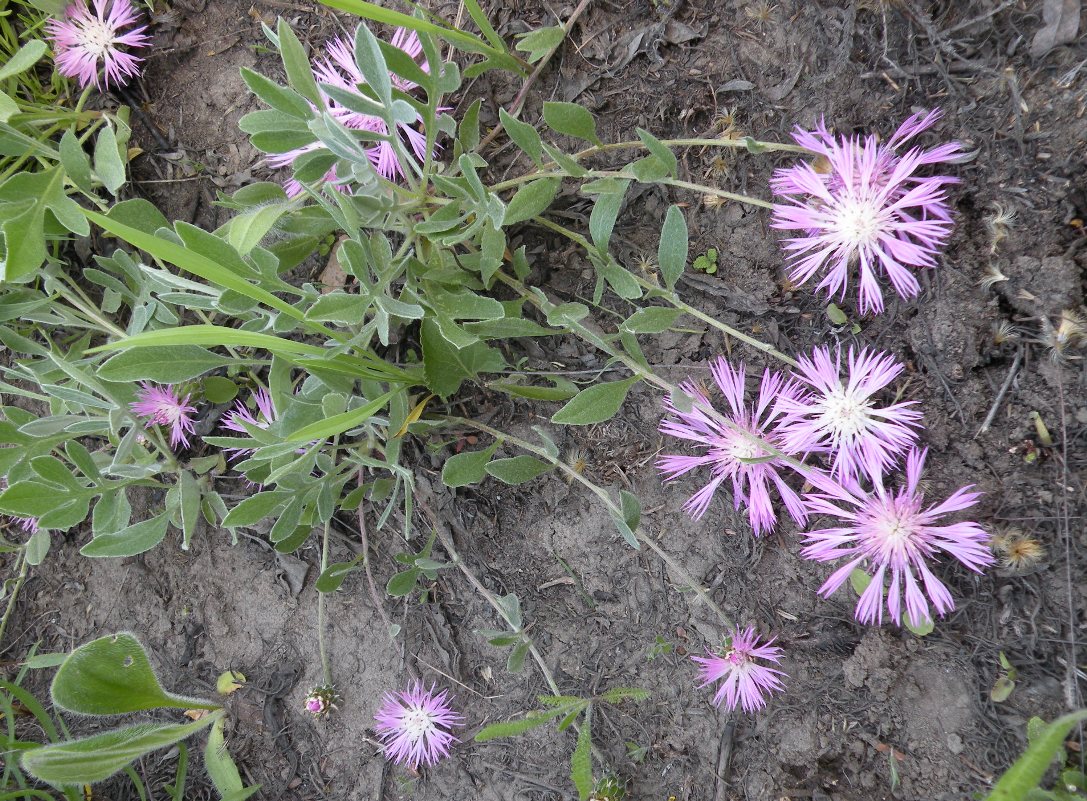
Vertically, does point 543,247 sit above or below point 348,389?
above

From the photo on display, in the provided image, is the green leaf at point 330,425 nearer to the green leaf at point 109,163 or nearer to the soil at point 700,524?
the soil at point 700,524

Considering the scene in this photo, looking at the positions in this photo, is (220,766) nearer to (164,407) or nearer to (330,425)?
(164,407)

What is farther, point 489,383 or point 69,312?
point 69,312

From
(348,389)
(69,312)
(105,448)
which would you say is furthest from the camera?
(105,448)

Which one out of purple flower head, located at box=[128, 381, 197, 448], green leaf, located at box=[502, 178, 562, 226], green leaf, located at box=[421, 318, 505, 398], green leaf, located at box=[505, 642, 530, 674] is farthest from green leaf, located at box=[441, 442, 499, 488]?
purple flower head, located at box=[128, 381, 197, 448]

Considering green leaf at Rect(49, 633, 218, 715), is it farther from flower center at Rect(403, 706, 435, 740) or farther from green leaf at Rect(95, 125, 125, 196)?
green leaf at Rect(95, 125, 125, 196)

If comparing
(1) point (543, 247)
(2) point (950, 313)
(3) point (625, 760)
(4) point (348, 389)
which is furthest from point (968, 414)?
(4) point (348, 389)

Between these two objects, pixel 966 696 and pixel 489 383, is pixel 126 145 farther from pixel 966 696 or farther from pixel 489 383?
pixel 966 696

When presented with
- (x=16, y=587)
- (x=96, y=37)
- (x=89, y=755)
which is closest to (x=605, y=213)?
(x=96, y=37)
